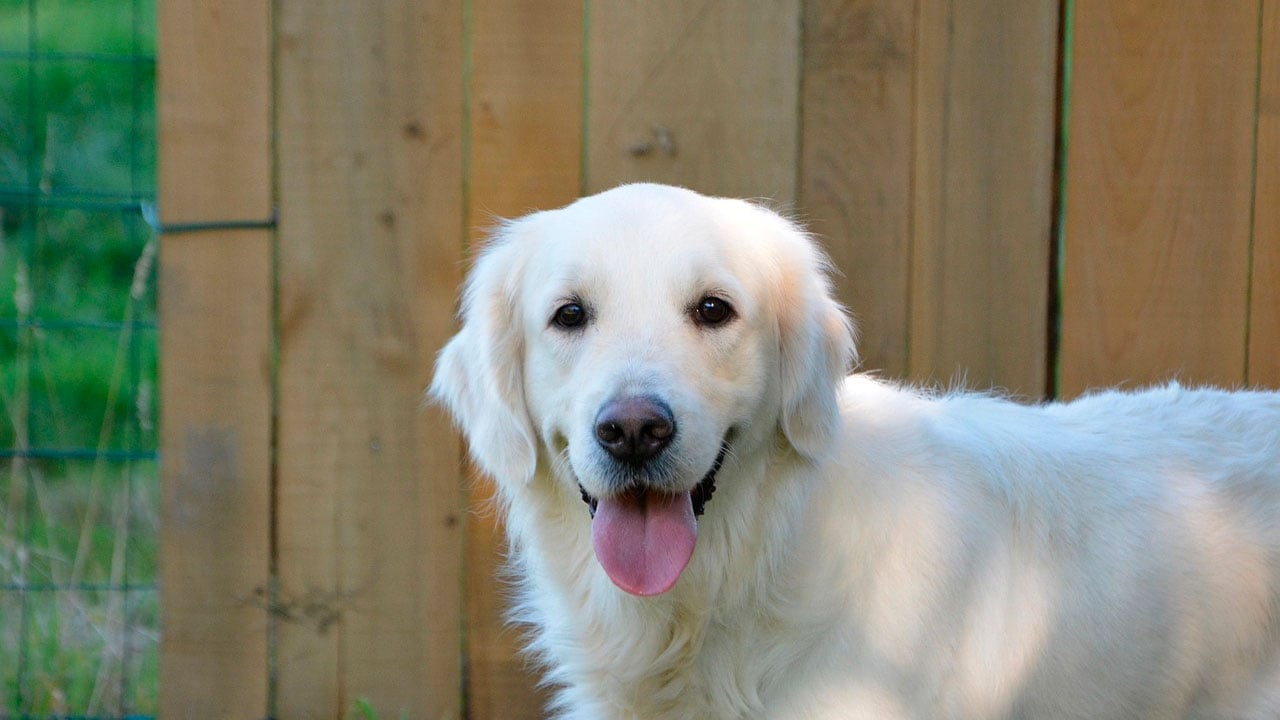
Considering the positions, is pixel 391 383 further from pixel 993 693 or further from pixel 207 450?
pixel 993 693

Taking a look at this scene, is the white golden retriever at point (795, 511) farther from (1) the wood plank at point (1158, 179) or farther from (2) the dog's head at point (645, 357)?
(1) the wood plank at point (1158, 179)

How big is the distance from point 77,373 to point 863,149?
13.2ft

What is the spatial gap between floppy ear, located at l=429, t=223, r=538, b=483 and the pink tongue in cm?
28

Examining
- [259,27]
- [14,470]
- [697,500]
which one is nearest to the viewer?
[697,500]

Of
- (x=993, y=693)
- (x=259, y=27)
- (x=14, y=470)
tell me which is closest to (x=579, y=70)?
(x=259, y=27)

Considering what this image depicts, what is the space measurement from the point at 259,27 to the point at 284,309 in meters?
0.74

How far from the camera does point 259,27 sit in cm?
317

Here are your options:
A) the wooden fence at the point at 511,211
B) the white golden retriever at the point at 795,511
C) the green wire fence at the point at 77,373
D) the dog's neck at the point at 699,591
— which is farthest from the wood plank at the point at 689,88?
the green wire fence at the point at 77,373

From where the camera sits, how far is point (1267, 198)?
3.33 m

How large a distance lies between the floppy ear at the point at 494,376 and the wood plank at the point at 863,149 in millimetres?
1029

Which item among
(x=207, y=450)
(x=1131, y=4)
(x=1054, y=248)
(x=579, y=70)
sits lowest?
(x=207, y=450)

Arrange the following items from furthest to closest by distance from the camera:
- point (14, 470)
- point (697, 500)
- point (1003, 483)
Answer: point (14, 470), point (1003, 483), point (697, 500)

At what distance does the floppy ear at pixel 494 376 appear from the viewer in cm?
249

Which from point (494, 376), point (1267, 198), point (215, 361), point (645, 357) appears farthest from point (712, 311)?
point (1267, 198)
